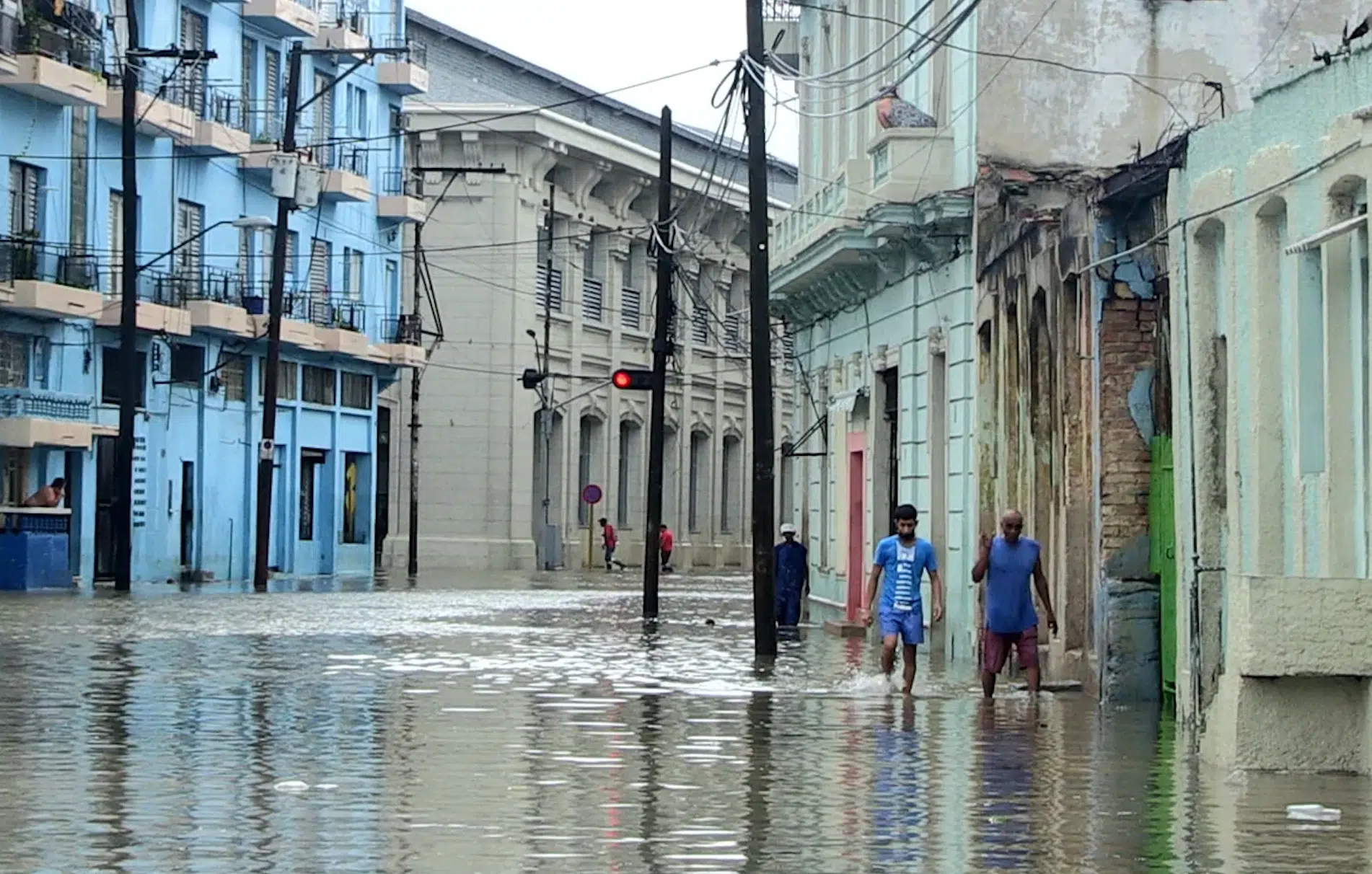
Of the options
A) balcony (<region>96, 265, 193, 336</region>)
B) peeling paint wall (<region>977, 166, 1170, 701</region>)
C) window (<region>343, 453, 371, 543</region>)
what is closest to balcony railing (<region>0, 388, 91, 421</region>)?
balcony (<region>96, 265, 193, 336</region>)

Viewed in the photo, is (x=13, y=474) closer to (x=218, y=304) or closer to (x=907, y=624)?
(x=218, y=304)

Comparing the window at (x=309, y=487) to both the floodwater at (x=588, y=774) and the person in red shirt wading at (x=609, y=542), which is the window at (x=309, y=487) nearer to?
the person in red shirt wading at (x=609, y=542)

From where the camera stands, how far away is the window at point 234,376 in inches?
2142

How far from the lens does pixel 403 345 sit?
62.2m

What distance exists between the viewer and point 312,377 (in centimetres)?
5969

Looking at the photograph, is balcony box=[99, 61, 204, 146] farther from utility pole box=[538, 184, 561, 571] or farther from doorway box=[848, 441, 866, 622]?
doorway box=[848, 441, 866, 622]

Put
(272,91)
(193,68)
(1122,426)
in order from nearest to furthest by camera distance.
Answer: (1122,426), (193,68), (272,91)

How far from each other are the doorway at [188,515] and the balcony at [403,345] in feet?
27.7

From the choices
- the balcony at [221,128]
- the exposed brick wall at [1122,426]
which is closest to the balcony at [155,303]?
the balcony at [221,128]

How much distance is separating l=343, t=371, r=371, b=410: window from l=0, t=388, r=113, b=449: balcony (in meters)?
14.2

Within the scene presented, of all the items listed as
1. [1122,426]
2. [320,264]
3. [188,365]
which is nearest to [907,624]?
[1122,426]

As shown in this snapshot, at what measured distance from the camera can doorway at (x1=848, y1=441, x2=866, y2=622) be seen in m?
34.4

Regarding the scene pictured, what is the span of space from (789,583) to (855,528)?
5.08ft

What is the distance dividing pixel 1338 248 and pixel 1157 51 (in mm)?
12973
